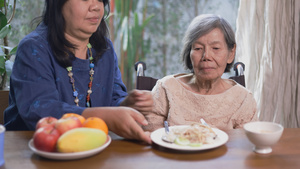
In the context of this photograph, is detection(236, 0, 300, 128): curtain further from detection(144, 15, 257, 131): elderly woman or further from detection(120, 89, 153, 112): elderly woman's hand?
detection(120, 89, 153, 112): elderly woman's hand

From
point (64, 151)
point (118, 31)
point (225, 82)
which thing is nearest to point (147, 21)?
point (118, 31)


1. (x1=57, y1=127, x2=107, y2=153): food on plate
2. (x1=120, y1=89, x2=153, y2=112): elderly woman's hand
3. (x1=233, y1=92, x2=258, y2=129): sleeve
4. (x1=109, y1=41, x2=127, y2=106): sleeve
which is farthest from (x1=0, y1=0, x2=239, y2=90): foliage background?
(x1=57, y1=127, x2=107, y2=153): food on plate

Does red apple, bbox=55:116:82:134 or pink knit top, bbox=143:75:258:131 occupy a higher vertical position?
red apple, bbox=55:116:82:134

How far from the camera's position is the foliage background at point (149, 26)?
11.6 feet

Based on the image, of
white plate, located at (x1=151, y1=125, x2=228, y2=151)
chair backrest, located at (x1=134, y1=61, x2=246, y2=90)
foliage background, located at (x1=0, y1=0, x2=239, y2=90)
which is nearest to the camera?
white plate, located at (x1=151, y1=125, x2=228, y2=151)

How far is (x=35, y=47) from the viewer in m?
1.49

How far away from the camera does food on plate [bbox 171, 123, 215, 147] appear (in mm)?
1168

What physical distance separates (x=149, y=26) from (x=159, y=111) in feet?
6.86

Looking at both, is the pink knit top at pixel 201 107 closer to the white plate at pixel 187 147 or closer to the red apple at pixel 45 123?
the white plate at pixel 187 147

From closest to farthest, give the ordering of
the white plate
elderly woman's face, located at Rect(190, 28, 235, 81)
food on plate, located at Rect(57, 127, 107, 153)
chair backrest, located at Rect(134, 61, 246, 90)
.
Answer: food on plate, located at Rect(57, 127, 107, 153)
the white plate
elderly woman's face, located at Rect(190, 28, 235, 81)
chair backrest, located at Rect(134, 61, 246, 90)

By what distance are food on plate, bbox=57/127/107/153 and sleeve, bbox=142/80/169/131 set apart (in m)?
0.77

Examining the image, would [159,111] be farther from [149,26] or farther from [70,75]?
[149,26]

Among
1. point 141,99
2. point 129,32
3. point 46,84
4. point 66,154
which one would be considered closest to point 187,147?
point 141,99

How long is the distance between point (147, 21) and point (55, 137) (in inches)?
105
